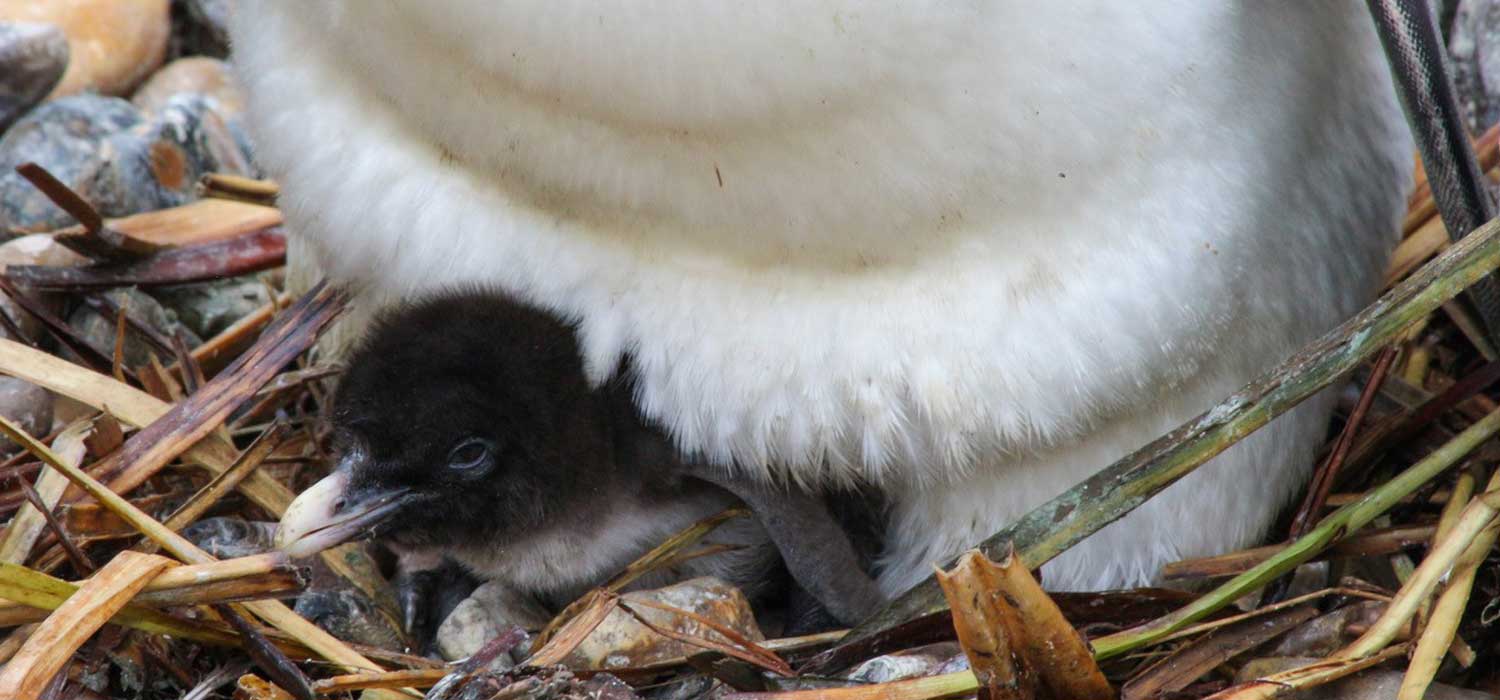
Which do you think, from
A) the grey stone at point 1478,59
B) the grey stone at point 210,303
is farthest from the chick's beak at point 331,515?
the grey stone at point 1478,59

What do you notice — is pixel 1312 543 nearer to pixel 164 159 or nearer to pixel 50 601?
pixel 50 601

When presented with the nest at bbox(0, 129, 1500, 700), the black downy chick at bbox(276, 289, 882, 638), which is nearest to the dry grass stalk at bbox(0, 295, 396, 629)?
the nest at bbox(0, 129, 1500, 700)

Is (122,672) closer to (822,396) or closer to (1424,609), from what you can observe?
(822,396)

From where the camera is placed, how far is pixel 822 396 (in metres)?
1.73

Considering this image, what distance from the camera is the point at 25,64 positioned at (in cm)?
268

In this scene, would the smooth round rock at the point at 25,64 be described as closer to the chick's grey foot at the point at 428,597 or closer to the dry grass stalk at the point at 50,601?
the chick's grey foot at the point at 428,597

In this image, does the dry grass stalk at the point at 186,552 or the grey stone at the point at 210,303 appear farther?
the grey stone at the point at 210,303

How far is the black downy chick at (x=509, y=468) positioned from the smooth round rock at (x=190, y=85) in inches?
48.9

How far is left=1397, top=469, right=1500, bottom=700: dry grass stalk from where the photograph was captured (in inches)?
60.2

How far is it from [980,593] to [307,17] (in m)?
0.92

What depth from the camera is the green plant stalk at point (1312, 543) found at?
5.35 ft

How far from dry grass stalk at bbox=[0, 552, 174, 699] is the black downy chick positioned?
0.20 meters

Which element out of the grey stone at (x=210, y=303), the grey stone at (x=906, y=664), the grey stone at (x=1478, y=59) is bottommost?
the grey stone at (x=210, y=303)

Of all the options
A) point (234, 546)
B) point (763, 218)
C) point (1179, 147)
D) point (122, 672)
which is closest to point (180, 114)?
point (234, 546)
